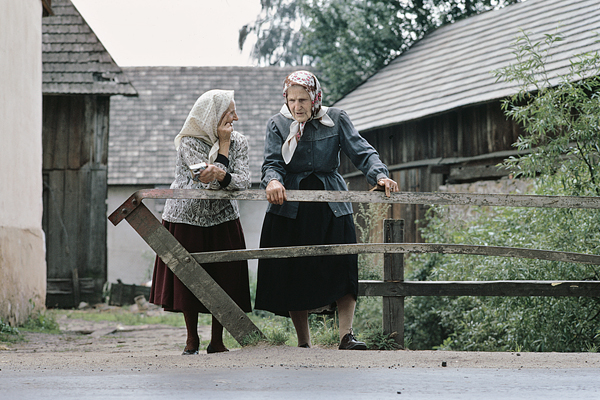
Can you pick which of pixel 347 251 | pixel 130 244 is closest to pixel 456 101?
pixel 347 251

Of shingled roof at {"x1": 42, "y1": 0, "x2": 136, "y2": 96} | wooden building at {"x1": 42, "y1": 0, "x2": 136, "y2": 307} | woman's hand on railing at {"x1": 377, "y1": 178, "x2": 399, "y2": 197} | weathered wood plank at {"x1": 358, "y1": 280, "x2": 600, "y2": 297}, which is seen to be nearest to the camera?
woman's hand on railing at {"x1": 377, "y1": 178, "x2": 399, "y2": 197}

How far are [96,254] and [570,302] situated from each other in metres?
9.64

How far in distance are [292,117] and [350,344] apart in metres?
1.45

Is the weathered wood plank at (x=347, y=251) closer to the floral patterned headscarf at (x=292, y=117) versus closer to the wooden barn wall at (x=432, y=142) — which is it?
the floral patterned headscarf at (x=292, y=117)

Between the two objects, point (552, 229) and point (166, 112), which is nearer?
point (552, 229)

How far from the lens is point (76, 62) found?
13047mm

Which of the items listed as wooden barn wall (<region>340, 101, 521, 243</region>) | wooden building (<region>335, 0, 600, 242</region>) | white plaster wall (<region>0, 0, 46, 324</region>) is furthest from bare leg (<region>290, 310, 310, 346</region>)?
wooden barn wall (<region>340, 101, 521, 243</region>)

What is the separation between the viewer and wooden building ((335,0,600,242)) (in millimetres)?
10688

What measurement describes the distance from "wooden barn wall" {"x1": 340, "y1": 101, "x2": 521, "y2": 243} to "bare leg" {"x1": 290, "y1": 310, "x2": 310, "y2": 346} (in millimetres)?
6787

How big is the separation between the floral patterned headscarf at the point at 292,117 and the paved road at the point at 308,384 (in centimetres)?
147

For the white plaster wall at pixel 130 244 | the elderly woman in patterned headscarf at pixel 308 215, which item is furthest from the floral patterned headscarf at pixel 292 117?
the white plaster wall at pixel 130 244

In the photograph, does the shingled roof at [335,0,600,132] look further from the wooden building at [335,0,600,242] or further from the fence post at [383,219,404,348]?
Answer: the fence post at [383,219,404,348]

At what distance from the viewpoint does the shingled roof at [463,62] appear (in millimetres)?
10609

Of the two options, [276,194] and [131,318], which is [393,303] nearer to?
[276,194]
